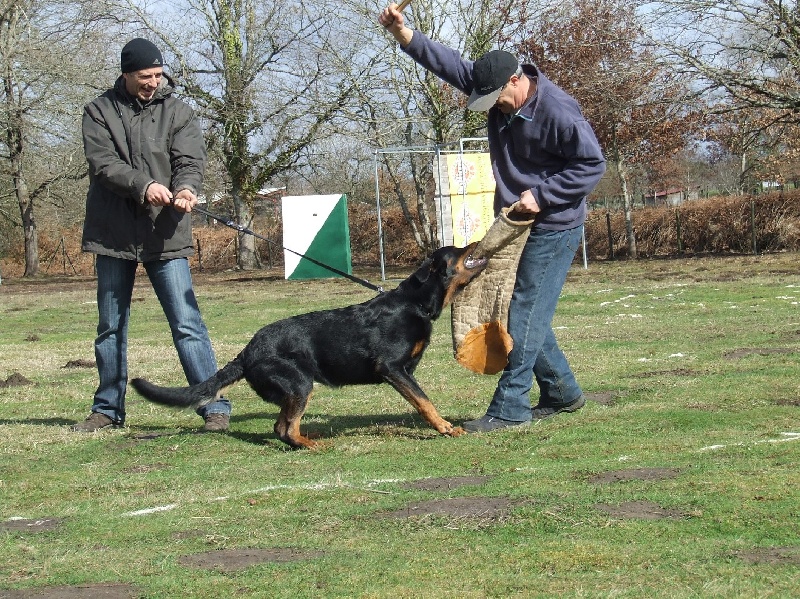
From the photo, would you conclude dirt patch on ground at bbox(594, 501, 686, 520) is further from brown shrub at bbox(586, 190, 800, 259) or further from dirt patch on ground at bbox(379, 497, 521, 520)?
brown shrub at bbox(586, 190, 800, 259)

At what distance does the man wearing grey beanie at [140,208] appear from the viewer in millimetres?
6367

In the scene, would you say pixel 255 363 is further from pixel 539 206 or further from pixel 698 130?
pixel 698 130

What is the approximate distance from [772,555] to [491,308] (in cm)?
290

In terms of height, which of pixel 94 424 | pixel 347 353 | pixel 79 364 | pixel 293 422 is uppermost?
pixel 347 353

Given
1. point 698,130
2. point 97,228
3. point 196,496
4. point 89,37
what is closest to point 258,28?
point 89,37

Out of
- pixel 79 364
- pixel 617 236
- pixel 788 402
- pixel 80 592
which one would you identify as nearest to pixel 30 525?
pixel 80 592

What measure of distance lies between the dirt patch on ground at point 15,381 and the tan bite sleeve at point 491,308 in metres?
4.84

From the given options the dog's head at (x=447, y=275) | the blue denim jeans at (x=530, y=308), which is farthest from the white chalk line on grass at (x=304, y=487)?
the dog's head at (x=447, y=275)

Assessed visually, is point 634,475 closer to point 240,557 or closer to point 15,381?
point 240,557

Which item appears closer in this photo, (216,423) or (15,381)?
(216,423)

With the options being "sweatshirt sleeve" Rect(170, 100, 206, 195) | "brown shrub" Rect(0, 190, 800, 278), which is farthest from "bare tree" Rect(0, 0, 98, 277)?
"sweatshirt sleeve" Rect(170, 100, 206, 195)

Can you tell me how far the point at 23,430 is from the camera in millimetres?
6707

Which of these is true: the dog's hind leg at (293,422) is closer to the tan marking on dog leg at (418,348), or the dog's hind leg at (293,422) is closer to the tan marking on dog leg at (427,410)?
the tan marking on dog leg at (427,410)

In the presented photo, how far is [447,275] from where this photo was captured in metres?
6.07
